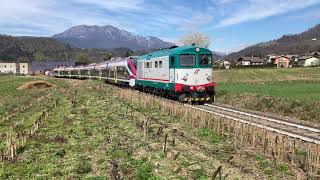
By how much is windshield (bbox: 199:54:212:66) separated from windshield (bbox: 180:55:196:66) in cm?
55

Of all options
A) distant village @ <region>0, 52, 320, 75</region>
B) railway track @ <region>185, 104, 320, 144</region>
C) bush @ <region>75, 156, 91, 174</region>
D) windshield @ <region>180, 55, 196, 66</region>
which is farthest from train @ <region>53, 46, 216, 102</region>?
distant village @ <region>0, 52, 320, 75</region>

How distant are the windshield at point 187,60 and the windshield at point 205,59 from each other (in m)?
0.55

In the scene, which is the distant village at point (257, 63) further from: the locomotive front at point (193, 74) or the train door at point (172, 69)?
the train door at point (172, 69)

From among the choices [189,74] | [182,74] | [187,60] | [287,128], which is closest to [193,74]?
[189,74]

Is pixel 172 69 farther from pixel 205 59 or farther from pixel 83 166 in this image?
pixel 83 166

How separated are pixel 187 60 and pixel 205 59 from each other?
1.44m

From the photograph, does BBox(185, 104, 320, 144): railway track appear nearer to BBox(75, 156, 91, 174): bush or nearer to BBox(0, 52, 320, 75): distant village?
BBox(75, 156, 91, 174): bush

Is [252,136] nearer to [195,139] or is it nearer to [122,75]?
[195,139]

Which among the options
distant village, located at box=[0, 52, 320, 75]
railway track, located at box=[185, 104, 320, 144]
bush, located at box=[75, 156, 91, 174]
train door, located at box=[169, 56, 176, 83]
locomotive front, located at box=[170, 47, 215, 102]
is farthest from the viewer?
distant village, located at box=[0, 52, 320, 75]

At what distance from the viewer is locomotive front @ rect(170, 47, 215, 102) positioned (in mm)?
27641

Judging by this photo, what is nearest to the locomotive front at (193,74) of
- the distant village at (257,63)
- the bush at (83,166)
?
the bush at (83,166)

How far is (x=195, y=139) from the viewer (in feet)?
47.5

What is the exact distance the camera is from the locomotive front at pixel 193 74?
27.6 meters

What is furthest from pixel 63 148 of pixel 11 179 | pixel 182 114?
pixel 182 114
